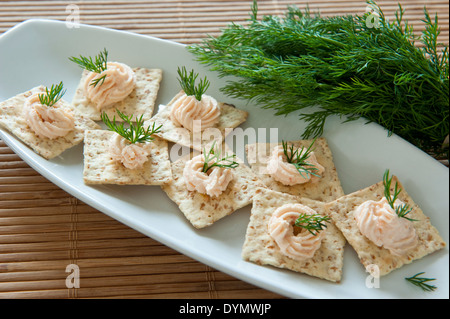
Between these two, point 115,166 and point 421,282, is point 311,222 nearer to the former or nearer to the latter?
point 421,282

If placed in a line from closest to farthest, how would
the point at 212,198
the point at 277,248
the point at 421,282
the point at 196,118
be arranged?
the point at 421,282 < the point at 277,248 < the point at 212,198 < the point at 196,118

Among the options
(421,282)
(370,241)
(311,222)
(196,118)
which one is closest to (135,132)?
(196,118)

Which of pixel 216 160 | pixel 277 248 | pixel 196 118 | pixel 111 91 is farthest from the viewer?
pixel 111 91

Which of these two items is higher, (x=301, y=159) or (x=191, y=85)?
(x=191, y=85)

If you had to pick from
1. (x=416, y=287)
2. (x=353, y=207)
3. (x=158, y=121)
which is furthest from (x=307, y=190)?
(x=158, y=121)

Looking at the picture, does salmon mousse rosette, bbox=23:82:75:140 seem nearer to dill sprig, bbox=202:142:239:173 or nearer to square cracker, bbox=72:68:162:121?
square cracker, bbox=72:68:162:121

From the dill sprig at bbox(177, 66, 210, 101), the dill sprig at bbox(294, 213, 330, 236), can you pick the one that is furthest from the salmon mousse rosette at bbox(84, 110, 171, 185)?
the dill sprig at bbox(294, 213, 330, 236)

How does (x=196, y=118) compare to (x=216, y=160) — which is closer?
(x=216, y=160)

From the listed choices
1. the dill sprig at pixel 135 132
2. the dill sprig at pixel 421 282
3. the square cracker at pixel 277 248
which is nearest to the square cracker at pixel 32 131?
the dill sprig at pixel 135 132

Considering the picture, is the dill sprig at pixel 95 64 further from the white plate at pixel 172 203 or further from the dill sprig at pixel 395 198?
the dill sprig at pixel 395 198
